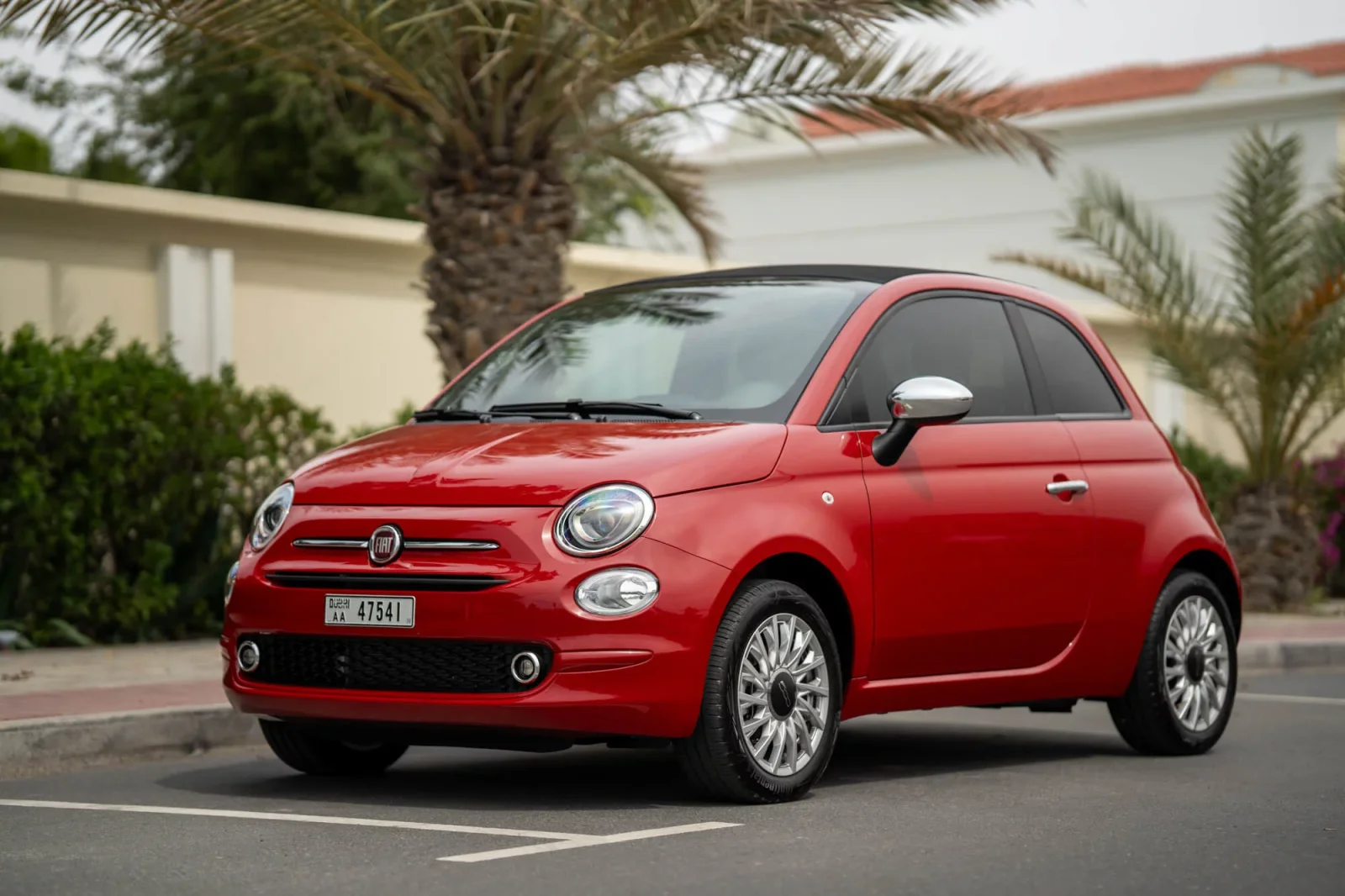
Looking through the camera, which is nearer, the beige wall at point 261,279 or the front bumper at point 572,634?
the front bumper at point 572,634

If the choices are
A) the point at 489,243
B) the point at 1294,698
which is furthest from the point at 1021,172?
the point at 1294,698

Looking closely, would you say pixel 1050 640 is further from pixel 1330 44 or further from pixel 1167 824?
pixel 1330 44

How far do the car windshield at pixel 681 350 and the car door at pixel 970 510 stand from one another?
0.25 metres

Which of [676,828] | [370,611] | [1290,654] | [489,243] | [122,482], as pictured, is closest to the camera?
[676,828]

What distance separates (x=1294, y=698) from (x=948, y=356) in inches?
183

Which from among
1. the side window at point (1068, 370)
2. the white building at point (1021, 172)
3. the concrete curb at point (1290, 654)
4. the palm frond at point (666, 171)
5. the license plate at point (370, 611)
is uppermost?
the white building at point (1021, 172)

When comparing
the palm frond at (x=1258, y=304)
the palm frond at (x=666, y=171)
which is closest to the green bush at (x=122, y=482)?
the palm frond at (x=666, y=171)

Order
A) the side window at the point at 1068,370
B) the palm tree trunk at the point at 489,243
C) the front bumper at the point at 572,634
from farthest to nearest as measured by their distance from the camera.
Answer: the palm tree trunk at the point at 489,243, the side window at the point at 1068,370, the front bumper at the point at 572,634

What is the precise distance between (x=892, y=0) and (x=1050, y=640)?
487 centimetres

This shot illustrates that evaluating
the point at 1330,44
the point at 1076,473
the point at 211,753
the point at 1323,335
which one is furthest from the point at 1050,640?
the point at 1330,44

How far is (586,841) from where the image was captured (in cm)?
613

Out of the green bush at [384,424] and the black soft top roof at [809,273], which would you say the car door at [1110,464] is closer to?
the black soft top roof at [809,273]

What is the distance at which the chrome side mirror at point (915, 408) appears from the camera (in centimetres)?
733

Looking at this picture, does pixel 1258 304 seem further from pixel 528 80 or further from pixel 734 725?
pixel 734 725
